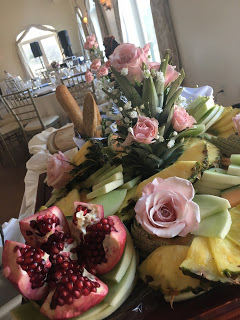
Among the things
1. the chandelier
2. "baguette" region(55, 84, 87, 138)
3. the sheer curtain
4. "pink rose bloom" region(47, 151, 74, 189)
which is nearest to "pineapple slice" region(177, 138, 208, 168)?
"pink rose bloom" region(47, 151, 74, 189)

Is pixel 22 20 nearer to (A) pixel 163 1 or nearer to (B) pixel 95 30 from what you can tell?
(B) pixel 95 30

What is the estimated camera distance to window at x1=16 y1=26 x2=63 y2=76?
9930mm

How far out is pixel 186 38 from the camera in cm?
274

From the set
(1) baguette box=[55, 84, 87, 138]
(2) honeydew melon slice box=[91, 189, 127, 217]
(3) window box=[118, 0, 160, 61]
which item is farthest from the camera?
(3) window box=[118, 0, 160, 61]

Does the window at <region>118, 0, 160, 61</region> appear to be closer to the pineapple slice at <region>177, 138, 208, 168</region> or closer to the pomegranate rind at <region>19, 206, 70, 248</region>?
the pineapple slice at <region>177, 138, 208, 168</region>

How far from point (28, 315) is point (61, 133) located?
2027 mm

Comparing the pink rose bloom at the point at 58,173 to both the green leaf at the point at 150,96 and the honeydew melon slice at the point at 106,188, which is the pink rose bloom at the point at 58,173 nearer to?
the honeydew melon slice at the point at 106,188

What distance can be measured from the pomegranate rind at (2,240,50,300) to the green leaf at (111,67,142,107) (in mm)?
524

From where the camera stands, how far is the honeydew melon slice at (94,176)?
925 mm

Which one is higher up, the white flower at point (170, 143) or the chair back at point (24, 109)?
the white flower at point (170, 143)

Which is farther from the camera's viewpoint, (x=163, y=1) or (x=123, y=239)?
(x=163, y=1)

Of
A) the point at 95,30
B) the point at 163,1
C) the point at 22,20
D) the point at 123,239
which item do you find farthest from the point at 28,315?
the point at 22,20

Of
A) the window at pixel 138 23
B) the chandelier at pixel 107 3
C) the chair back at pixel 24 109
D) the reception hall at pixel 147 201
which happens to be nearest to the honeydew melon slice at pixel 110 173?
the reception hall at pixel 147 201

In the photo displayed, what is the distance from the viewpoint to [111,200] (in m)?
0.71
